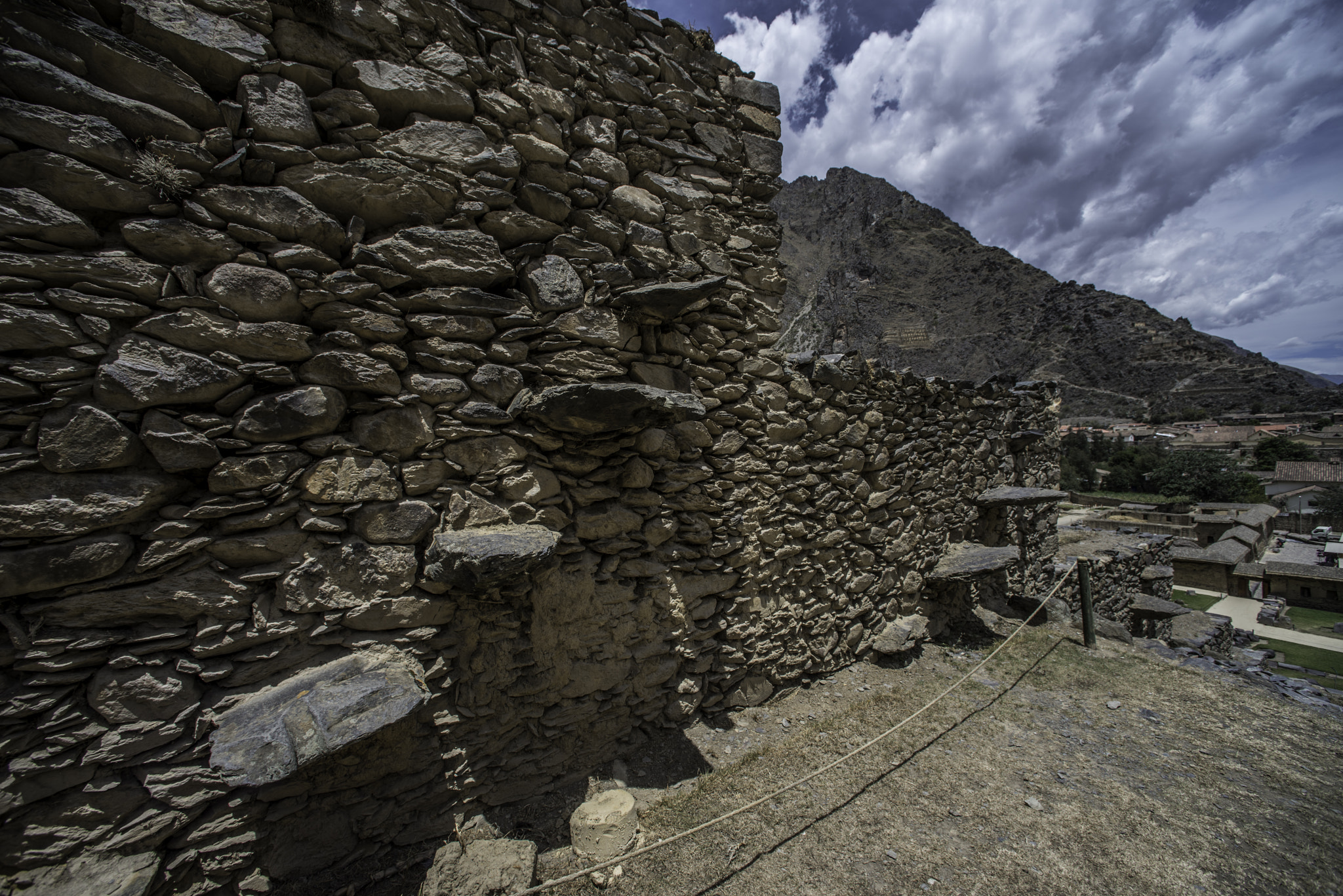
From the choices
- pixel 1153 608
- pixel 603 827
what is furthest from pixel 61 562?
pixel 1153 608

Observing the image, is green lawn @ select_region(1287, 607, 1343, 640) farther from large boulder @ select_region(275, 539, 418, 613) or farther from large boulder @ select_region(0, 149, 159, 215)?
large boulder @ select_region(0, 149, 159, 215)

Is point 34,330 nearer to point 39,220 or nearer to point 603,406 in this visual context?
point 39,220

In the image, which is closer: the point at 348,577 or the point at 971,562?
the point at 348,577

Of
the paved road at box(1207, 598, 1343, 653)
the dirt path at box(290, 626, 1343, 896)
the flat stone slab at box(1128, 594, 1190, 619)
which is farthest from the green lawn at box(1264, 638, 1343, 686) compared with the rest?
the dirt path at box(290, 626, 1343, 896)

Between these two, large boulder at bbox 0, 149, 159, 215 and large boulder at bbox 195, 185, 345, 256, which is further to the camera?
large boulder at bbox 195, 185, 345, 256

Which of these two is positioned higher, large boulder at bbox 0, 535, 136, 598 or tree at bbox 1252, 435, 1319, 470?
large boulder at bbox 0, 535, 136, 598

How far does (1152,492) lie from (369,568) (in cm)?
4911

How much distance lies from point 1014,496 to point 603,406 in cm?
547

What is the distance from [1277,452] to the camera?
127 ft

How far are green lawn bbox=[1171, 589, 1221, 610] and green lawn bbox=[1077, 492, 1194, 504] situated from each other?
13118 mm

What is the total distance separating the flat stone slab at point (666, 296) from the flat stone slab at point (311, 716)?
2454mm

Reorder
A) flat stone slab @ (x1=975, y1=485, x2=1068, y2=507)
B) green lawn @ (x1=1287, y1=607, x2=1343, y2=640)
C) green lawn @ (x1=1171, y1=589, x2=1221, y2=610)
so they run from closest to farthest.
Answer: flat stone slab @ (x1=975, y1=485, x2=1068, y2=507) < green lawn @ (x1=1287, y1=607, x2=1343, y2=640) < green lawn @ (x1=1171, y1=589, x2=1221, y2=610)

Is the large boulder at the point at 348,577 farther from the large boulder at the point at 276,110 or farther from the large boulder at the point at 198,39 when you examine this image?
the large boulder at the point at 198,39

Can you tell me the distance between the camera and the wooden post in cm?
538
